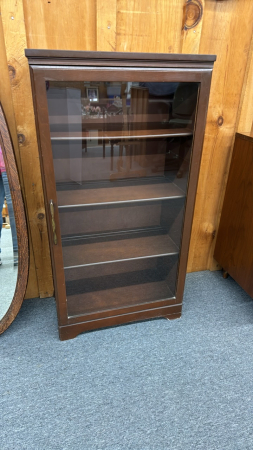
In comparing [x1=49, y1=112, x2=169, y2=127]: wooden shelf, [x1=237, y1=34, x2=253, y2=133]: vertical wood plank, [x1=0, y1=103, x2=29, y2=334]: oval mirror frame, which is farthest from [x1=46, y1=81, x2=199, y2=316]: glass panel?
[x1=237, y1=34, x2=253, y2=133]: vertical wood plank

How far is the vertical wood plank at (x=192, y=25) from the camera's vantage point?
1090mm

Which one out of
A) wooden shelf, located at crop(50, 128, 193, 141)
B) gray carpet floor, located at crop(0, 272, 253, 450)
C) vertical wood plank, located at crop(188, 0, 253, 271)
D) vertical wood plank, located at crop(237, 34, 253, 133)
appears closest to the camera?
gray carpet floor, located at crop(0, 272, 253, 450)

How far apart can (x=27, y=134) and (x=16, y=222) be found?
0.33 meters

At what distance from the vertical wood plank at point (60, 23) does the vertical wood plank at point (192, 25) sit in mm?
331

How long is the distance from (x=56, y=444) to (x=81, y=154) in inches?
36.4

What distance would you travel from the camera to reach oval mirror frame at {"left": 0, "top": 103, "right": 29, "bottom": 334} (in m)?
1.00

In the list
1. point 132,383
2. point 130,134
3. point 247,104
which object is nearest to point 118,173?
point 130,134

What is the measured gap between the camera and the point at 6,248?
3.92 ft

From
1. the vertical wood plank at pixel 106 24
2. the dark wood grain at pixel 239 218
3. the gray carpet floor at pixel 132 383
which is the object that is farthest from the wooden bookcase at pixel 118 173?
the dark wood grain at pixel 239 218

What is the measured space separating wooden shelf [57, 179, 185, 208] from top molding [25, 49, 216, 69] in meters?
0.41

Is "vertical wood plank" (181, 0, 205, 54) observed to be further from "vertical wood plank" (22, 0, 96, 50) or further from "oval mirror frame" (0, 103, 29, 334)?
"oval mirror frame" (0, 103, 29, 334)

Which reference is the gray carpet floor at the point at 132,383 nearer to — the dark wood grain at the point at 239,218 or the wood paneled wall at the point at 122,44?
the dark wood grain at the point at 239,218

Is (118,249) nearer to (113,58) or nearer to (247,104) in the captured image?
(113,58)

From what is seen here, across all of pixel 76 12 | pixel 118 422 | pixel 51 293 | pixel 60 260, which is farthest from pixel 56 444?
pixel 76 12
